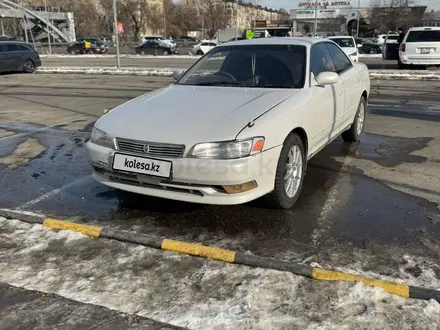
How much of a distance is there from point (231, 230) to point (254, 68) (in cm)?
195

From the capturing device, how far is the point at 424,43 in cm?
1680

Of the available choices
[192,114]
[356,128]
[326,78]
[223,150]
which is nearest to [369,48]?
[356,128]

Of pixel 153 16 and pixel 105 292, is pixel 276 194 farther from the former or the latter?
pixel 153 16

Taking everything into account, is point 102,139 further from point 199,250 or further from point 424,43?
point 424,43

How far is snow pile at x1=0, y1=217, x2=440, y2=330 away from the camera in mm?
2551

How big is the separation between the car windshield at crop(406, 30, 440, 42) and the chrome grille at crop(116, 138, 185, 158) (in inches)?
647

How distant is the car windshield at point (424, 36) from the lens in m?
16.9

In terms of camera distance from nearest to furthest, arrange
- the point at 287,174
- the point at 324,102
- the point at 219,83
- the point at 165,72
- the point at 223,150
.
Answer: the point at 223,150 → the point at 287,174 → the point at 324,102 → the point at 219,83 → the point at 165,72

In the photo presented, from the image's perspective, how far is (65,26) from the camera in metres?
67.1

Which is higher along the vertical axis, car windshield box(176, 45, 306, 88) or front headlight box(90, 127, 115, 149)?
car windshield box(176, 45, 306, 88)

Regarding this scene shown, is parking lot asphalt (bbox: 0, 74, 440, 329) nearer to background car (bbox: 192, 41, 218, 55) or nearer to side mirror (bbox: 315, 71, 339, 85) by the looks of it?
side mirror (bbox: 315, 71, 339, 85)

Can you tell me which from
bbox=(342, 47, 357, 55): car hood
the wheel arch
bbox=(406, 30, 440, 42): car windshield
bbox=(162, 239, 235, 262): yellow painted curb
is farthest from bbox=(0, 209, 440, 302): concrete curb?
bbox=(406, 30, 440, 42): car windshield

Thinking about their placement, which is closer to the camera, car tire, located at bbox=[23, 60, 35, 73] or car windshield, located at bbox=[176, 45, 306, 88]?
car windshield, located at bbox=[176, 45, 306, 88]

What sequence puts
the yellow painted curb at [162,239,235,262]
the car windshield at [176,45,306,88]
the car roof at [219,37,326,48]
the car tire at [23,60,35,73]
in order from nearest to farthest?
the yellow painted curb at [162,239,235,262]
the car windshield at [176,45,306,88]
the car roof at [219,37,326,48]
the car tire at [23,60,35,73]
